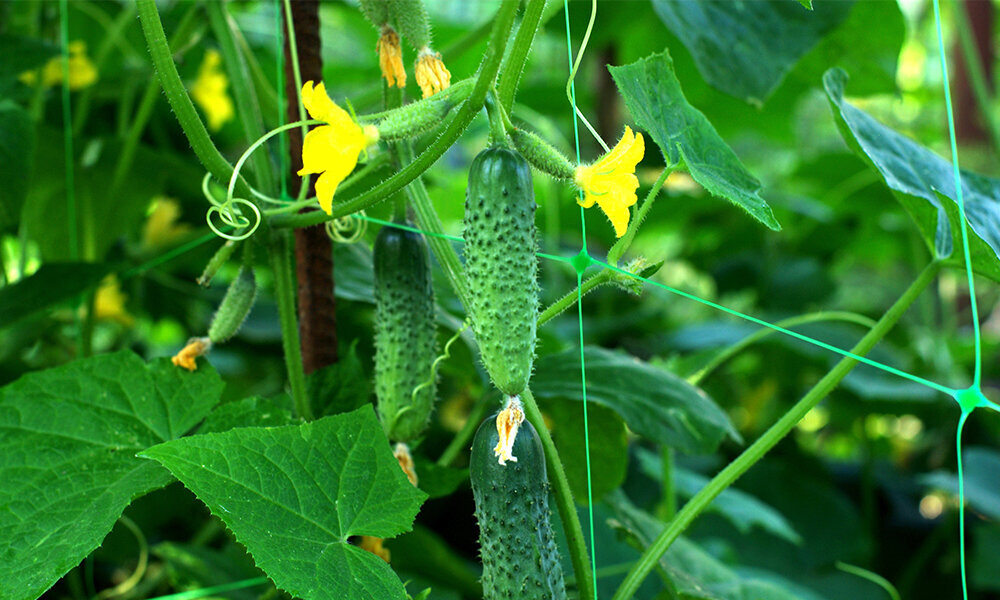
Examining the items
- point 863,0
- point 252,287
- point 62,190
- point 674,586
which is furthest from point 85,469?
point 863,0

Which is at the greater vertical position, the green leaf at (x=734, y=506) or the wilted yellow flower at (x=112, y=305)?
the wilted yellow flower at (x=112, y=305)

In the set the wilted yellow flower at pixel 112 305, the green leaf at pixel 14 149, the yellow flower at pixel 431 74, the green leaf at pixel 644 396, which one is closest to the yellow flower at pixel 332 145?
the yellow flower at pixel 431 74

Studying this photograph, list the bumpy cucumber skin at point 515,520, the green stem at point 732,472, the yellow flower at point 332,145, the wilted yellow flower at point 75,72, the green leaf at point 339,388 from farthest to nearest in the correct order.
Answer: the wilted yellow flower at point 75,72 < the green leaf at point 339,388 < the green stem at point 732,472 < the bumpy cucumber skin at point 515,520 < the yellow flower at point 332,145

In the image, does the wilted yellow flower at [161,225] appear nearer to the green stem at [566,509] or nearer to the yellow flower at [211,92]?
the yellow flower at [211,92]

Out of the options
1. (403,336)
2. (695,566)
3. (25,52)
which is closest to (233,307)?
(403,336)

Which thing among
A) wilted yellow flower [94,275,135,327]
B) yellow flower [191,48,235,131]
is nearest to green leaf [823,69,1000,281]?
yellow flower [191,48,235,131]

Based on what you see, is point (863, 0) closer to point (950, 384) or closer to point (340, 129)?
point (950, 384)

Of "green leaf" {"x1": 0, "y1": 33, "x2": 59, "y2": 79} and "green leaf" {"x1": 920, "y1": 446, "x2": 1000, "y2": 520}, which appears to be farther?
"green leaf" {"x1": 920, "y1": 446, "x2": 1000, "y2": 520}

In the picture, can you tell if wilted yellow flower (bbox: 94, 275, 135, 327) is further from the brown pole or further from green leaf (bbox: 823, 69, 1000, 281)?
green leaf (bbox: 823, 69, 1000, 281)
